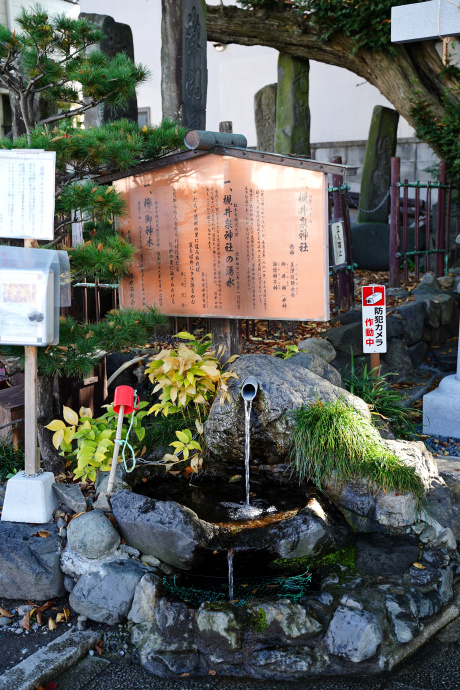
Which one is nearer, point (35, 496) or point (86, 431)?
point (35, 496)

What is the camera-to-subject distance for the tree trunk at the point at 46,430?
16.8ft

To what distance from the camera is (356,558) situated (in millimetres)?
4266

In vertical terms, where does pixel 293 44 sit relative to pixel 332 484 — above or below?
above

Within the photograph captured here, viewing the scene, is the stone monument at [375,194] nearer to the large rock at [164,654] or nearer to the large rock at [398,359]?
the large rock at [398,359]

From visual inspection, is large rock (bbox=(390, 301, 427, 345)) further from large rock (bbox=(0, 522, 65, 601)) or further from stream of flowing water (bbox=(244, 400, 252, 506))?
large rock (bbox=(0, 522, 65, 601))

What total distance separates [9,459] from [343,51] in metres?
9.49

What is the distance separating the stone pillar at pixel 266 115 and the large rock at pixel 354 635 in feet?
35.7

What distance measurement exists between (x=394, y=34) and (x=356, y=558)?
559cm

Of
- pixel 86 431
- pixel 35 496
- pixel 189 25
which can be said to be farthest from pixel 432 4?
pixel 35 496

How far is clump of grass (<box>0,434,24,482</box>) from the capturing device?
Answer: 17.2ft

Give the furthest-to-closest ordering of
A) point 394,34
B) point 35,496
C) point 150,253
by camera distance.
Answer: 1. point 394,34
2. point 150,253
3. point 35,496

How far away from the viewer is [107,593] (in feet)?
13.1

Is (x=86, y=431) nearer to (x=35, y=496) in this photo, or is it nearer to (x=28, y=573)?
(x=35, y=496)

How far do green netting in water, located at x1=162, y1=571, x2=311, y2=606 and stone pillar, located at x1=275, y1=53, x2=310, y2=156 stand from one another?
827cm
